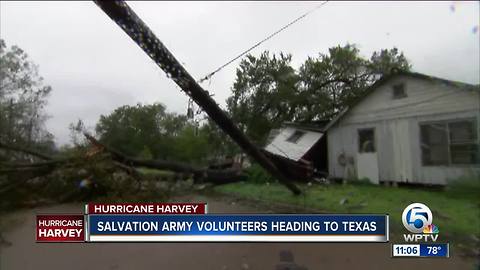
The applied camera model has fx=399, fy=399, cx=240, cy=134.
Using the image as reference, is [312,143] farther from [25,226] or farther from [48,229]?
[25,226]

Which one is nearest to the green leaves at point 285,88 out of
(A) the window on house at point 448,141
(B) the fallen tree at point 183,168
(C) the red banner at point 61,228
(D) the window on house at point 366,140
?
(B) the fallen tree at point 183,168

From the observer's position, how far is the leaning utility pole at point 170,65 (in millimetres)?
2588

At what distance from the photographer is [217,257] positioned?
3.09 meters

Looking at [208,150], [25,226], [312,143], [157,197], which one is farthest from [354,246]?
[25,226]

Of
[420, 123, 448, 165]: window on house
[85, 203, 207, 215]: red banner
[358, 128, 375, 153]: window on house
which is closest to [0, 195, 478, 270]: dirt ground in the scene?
[85, 203, 207, 215]: red banner

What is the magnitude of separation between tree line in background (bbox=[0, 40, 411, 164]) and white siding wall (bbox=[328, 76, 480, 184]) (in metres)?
2.06

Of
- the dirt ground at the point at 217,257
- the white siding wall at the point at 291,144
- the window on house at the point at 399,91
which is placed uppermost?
the window on house at the point at 399,91

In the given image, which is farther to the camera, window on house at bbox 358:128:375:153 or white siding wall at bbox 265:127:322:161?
window on house at bbox 358:128:375:153

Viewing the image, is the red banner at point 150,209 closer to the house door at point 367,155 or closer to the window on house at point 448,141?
the house door at point 367,155

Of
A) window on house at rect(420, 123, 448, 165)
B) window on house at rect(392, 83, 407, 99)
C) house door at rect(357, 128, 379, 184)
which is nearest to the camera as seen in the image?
window on house at rect(392, 83, 407, 99)

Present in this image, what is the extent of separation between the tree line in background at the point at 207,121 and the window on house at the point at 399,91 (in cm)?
235

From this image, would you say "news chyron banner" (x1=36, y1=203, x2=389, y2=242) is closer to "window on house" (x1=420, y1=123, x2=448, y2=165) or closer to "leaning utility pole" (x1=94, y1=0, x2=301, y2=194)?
"leaning utility pole" (x1=94, y1=0, x2=301, y2=194)

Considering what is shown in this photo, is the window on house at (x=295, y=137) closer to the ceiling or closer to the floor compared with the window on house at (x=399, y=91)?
closer to the floor

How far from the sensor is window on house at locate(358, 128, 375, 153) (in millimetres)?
7879
